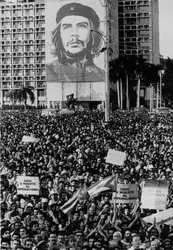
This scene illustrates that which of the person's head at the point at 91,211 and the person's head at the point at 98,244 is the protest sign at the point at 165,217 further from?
the person's head at the point at 98,244

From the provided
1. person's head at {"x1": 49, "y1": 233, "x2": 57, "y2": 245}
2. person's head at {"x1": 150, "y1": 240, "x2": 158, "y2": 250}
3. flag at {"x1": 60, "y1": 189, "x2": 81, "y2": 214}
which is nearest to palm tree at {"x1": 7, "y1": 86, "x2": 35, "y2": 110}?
flag at {"x1": 60, "y1": 189, "x2": 81, "y2": 214}

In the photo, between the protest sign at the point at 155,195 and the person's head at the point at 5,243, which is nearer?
the person's head at the point at 5,243

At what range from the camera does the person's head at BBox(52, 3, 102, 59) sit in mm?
108188

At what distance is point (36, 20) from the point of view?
12912 centimetres

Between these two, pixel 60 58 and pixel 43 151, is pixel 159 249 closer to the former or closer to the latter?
pixel 43 151

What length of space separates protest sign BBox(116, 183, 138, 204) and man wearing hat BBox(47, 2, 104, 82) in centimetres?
9631

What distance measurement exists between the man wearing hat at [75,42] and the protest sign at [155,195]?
3809 inches

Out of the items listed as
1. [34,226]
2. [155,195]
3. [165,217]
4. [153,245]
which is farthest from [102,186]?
[153,245]

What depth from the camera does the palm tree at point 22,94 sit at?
11838 cm

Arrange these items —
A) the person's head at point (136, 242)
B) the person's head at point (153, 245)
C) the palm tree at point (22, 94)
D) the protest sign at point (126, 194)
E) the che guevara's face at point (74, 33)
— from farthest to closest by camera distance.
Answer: the palm tree at point (22, 94)
the che guevara's face at point (74, 33)
the protest sign at point (126, 194)
the person's head at point (136, 242)
the person's head at point (153, 245)

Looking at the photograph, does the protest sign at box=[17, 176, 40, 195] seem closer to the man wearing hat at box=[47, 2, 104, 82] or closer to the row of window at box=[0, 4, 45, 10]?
the man wearing hat at box=[47, 2, 104, 82]

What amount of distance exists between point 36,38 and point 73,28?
21663mm

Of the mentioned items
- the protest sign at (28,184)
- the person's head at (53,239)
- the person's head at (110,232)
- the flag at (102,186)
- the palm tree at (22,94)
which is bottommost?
the person's head at (110,232)

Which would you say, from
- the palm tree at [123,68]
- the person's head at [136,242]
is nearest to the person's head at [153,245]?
the person's head at [136,242]
